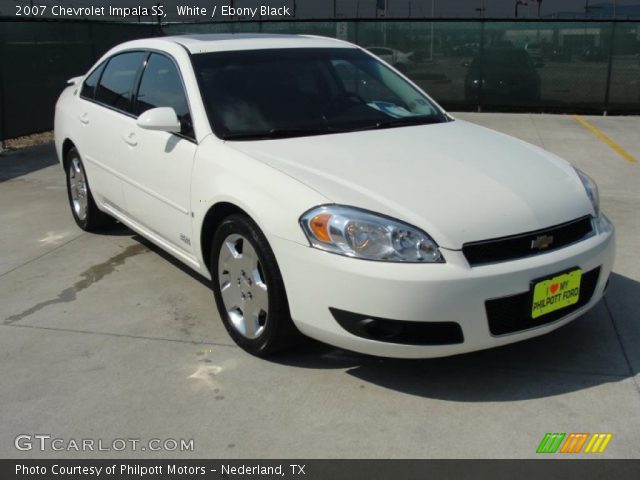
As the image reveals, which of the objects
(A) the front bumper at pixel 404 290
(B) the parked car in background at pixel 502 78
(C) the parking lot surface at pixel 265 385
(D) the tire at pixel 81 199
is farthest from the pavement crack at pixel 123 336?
(B) the parked car in background at pixel 502 78

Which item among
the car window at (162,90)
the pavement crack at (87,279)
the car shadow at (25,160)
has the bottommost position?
the car shadow at (25,160)

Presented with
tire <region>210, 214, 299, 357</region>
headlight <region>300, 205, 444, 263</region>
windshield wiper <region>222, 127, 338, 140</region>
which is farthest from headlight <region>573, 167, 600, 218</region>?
tire <region>210, 214, 299, 357</region>

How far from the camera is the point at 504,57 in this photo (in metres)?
13.8

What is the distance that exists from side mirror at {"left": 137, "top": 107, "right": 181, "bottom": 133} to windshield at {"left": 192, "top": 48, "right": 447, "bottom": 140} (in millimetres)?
203

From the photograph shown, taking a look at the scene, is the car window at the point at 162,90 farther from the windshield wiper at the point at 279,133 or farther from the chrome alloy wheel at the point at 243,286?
the chrome alloy wheel at the point at 243,286

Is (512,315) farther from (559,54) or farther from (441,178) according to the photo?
(559,54)

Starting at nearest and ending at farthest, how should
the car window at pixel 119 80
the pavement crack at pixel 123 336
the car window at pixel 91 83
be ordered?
the pavement crack at pixel 123 336
the car window at pixel 119 80
the car window at pixel 91 83

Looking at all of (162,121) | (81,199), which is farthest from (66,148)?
(162,121)

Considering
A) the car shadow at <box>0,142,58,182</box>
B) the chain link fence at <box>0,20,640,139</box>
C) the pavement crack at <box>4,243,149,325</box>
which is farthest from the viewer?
the chain link fence at <box>0,20,640,139</box>

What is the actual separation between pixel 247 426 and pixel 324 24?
509 inches

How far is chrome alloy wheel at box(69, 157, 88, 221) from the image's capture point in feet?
18.5

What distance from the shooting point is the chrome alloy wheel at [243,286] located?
3426mm

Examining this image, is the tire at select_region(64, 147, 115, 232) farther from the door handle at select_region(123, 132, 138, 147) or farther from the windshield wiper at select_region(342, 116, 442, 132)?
the windshield wiper at select_region(342, 116, 442, 132)

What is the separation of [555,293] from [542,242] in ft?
0.79
